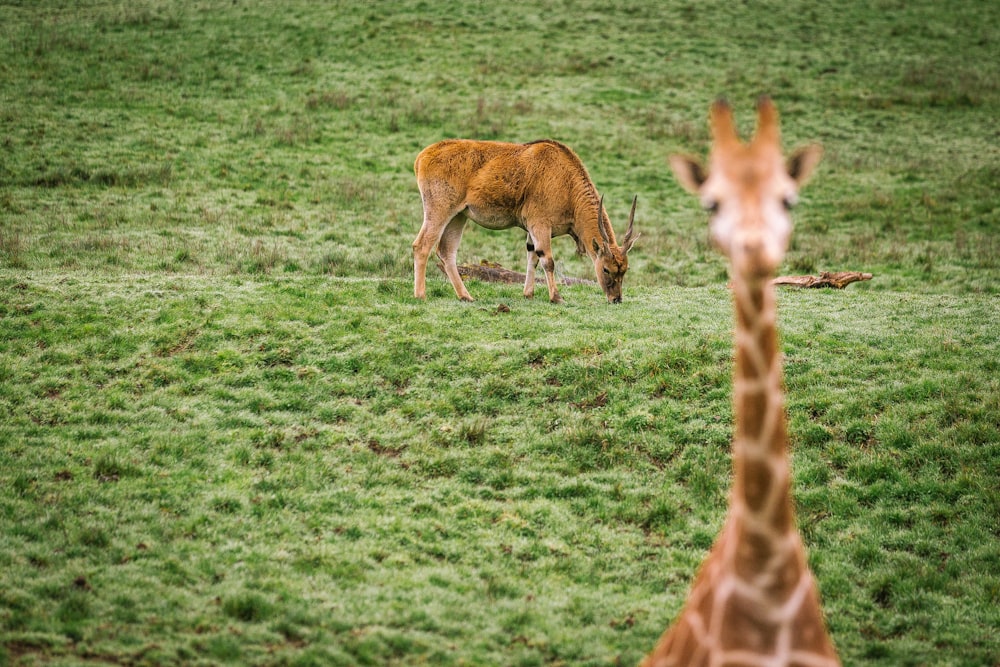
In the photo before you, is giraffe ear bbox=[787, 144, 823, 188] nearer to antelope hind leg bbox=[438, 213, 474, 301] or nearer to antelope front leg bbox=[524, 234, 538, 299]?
antelope hind leg bbox=[438, 213, 474, 301]

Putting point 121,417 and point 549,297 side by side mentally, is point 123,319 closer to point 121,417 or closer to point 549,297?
point 121,417

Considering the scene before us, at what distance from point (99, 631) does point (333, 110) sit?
28.3 metres

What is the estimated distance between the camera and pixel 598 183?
28.0m

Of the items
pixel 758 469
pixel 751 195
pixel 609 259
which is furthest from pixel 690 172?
pixel 609 259

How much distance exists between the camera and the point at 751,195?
10.8 ft

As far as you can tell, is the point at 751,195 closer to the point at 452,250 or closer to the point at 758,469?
the point at 758,469

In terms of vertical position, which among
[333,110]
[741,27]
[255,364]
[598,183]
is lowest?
[255,364]

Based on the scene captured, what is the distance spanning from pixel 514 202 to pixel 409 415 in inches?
226

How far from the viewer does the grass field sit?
7.93 meters

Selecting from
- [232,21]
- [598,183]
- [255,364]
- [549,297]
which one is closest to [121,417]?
[255,364]

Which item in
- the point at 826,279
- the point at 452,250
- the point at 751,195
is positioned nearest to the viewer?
the point at 751,195

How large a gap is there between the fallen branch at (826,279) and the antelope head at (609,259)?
16.0ft

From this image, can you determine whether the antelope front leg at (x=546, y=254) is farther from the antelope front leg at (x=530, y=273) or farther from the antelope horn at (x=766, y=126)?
the antelope horn at (x=766, y=126)

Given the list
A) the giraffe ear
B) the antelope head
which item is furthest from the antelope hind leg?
the giraffe ear
